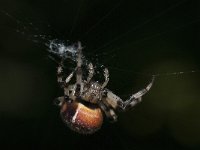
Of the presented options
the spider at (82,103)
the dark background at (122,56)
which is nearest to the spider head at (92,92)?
the spider at (82,103)

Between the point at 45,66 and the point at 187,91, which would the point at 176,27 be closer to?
the point at 187,91

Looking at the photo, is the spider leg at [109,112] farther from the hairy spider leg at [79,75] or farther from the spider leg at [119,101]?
the hairy spider leg at [79,75]

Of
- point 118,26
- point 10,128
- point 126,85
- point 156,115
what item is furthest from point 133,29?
point 10,128

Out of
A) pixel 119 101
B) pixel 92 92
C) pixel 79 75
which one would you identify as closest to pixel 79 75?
pixel 79 75

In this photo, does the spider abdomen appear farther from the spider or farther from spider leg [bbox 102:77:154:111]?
spider leg [bbox 102:77:154:111]

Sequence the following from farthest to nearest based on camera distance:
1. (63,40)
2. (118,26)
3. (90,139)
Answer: (90,139)
(118,26)
(63,40)

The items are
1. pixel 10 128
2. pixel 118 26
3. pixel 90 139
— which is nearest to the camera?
pixel 118 26
